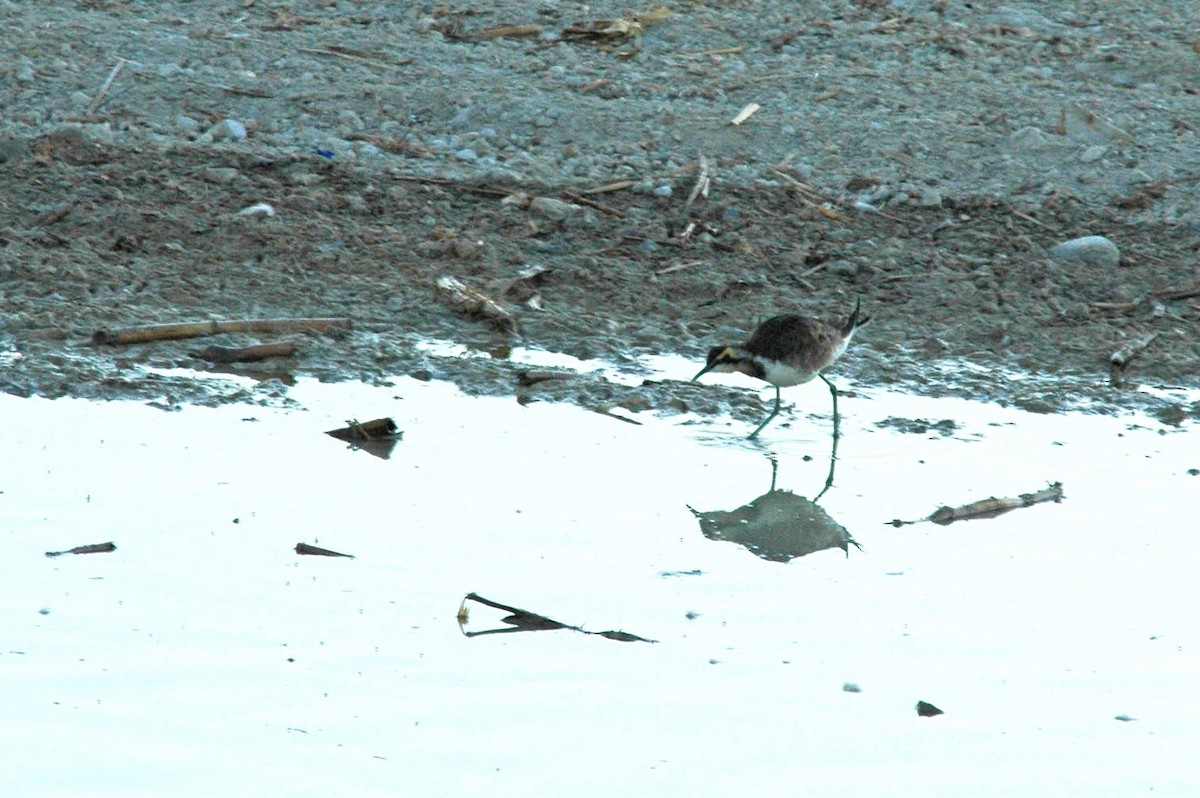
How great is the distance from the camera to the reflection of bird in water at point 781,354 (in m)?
7.72

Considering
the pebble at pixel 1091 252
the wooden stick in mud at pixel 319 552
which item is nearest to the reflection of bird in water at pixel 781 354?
the wooden stick in mud at pixel 319 552

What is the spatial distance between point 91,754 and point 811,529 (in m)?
3.17

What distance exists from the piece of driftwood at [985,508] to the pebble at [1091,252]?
3470mm

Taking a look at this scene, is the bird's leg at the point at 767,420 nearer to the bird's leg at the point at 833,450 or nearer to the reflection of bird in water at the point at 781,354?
the reflection of bird in water at the point at 781,354

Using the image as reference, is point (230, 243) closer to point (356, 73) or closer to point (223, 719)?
point (356, 73)

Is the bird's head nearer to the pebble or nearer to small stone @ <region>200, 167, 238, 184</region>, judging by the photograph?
the pebble

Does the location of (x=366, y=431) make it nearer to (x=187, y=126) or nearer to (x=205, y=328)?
(x=205, y=328)

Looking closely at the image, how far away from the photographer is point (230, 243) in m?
9.63

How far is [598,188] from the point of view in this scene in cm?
1050

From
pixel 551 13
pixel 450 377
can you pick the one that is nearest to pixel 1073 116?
pixel 551 13

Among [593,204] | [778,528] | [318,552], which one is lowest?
[593,204]

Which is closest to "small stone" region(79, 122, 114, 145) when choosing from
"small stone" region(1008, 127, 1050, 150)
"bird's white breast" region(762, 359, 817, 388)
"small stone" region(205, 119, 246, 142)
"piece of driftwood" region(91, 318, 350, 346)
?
"small stone" region(205, 119, 246, 142)

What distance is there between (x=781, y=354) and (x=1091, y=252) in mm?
3312

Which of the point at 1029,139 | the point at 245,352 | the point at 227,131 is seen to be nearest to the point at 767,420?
the point at 245,352
